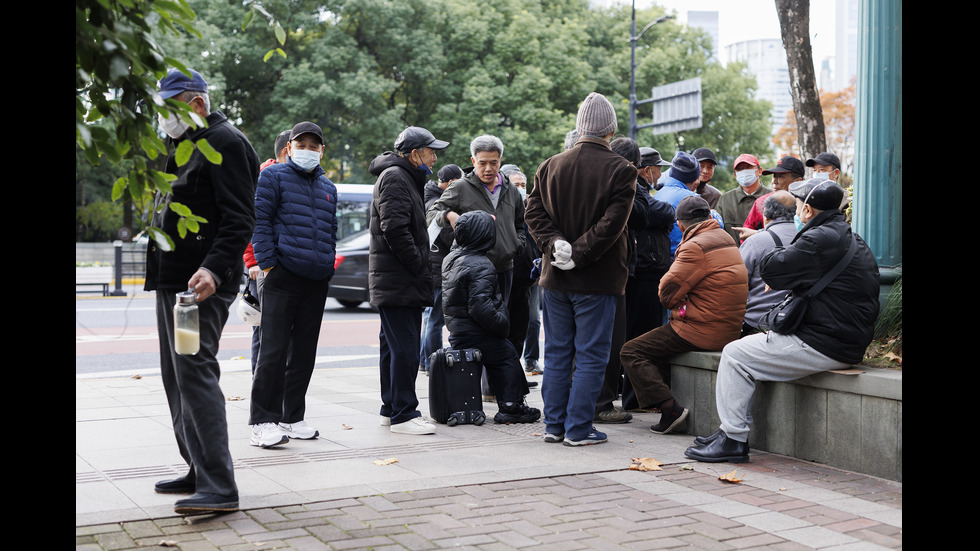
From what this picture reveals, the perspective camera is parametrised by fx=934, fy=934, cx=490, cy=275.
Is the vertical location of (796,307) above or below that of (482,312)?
above

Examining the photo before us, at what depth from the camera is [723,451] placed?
5.30m

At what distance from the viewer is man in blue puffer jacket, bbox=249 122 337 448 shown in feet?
18.4

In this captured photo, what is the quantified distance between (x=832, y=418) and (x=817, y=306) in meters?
0.65

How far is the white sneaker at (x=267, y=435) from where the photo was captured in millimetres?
5621

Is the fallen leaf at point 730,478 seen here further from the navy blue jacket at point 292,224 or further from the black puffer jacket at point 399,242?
the navy blue jacket at point 292,224

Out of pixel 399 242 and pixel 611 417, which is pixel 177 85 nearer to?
pixel 399 242

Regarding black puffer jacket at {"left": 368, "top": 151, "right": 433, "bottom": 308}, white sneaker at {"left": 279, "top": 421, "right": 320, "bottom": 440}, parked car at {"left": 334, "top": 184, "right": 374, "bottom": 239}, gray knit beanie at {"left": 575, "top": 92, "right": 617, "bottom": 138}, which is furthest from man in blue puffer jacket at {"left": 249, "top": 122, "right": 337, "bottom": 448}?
parked car at {"left": 334, "top": 184, "right": 374, "bottom": 239}

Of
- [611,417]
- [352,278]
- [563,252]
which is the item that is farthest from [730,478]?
[352,278]

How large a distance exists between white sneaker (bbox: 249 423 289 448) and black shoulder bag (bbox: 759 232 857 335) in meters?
2.96

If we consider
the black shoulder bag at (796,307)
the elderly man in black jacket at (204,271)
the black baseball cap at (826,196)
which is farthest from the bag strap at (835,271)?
the elderly man in black jacket at (204,271)
